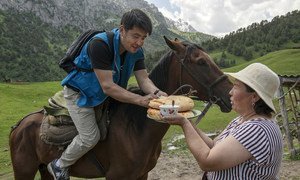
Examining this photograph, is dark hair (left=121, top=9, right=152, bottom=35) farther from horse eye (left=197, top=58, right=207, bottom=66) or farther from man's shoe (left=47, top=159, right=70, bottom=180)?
man's shoe (left=47, top=159, right=70, bottom=180)

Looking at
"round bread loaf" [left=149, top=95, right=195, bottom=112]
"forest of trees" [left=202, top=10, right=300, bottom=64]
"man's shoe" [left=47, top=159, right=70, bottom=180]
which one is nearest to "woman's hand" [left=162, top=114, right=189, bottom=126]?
"round bread loaf" [left=149, top=95, right=195, bottom=112]

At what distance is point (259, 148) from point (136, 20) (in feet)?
7.19

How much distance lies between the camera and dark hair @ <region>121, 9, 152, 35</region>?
4234 mm

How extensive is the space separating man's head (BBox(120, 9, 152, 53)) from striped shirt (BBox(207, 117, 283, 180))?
1856mm

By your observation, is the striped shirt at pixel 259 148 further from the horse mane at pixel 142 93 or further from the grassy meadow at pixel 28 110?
the grassy meadow at pixel 28 110

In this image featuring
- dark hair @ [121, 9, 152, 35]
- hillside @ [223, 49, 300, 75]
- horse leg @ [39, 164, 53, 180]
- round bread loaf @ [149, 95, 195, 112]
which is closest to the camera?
round bread loaf @ [149, 95, 195, 112]

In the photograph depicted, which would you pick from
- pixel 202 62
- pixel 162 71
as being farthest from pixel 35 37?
pixel 202 62

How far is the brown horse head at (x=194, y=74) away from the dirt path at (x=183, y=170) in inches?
236

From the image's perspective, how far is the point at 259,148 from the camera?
2809 mm

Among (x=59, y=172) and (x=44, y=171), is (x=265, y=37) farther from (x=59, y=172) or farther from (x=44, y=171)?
(x=59, y=172)

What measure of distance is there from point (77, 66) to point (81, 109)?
590 millimetres

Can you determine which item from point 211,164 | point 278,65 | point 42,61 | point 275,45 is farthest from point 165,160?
point 42,61

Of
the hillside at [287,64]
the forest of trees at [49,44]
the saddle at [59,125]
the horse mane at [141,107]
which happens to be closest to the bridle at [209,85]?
the horse mane at [141,107]

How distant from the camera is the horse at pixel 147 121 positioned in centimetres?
459
